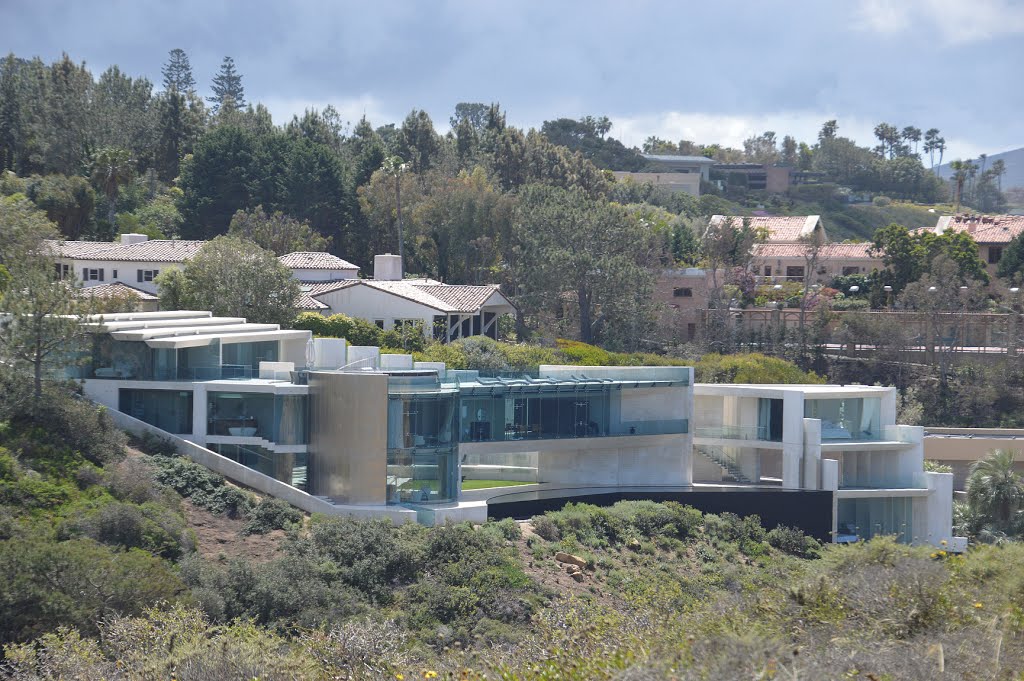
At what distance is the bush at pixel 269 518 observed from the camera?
38312mm

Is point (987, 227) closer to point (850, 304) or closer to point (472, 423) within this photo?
point (850, 304)

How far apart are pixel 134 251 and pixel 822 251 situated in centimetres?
5292

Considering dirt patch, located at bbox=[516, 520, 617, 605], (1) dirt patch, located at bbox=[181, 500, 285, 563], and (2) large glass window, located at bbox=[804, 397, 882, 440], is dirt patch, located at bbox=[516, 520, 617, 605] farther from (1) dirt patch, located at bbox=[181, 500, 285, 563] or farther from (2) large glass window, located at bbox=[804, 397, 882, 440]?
(2) large glass window, located at bbox=[804, 397, 882, 440]

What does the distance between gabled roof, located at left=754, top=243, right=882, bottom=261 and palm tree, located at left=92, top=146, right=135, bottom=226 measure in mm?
43290

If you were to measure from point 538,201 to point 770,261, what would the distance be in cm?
3019

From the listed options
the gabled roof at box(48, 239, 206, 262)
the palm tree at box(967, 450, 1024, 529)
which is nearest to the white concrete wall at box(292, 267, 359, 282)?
the gabled roof at box(48, 239, 206, 262)

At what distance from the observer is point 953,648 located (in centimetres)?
2142

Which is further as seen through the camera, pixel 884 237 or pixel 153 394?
pixel 884 237

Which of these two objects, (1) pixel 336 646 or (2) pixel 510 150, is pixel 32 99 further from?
(1) pixel 336 646

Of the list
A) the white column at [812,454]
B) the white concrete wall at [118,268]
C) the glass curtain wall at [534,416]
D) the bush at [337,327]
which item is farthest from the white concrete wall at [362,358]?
the white concrete wall at [118,268]

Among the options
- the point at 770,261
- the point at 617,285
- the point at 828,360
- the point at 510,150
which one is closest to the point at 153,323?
the point at 617,285

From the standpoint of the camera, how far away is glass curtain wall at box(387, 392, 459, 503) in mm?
41656

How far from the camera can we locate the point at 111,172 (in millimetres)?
87062

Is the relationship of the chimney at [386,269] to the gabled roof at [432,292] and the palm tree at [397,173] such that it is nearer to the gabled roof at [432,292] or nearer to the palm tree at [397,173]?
the gabled roof at [432,292]
